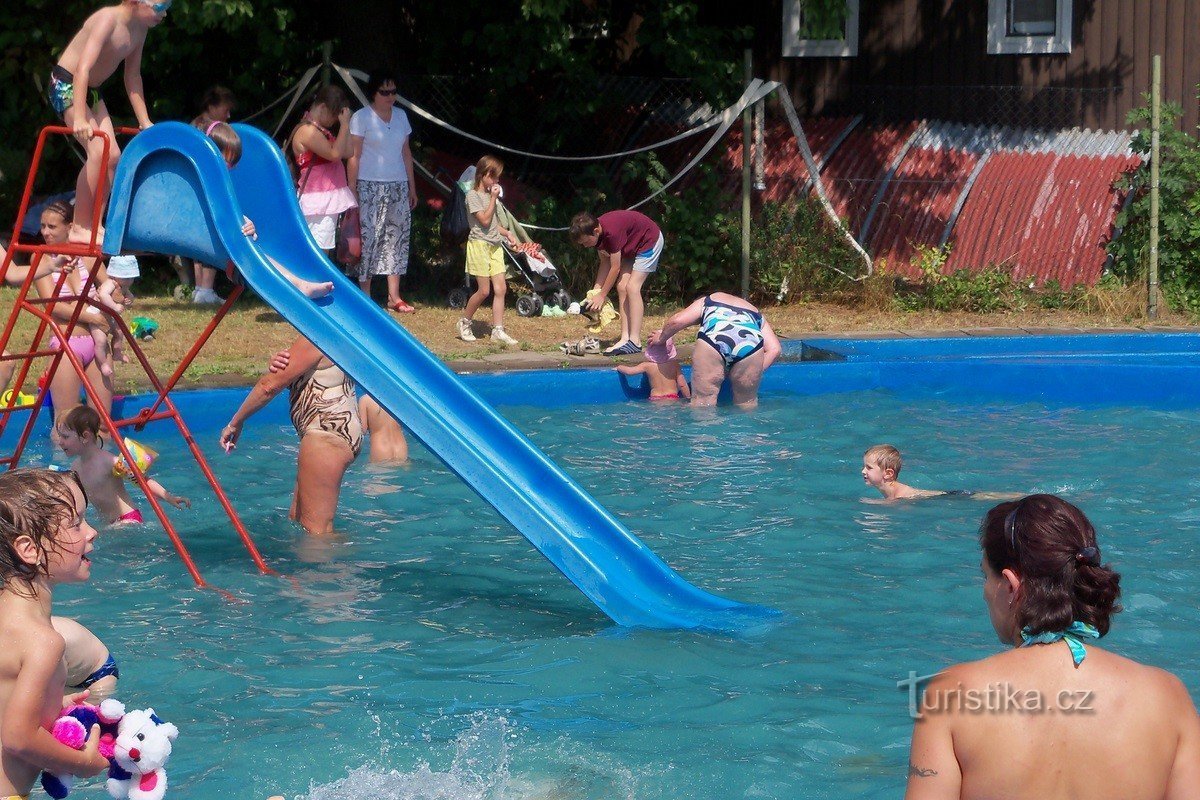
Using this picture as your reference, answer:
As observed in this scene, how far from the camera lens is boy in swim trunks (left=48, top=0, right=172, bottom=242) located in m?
7.02

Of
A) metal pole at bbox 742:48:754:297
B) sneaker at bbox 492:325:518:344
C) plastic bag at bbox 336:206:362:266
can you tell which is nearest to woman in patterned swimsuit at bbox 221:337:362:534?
sneaker at bbox 492:325:518:344

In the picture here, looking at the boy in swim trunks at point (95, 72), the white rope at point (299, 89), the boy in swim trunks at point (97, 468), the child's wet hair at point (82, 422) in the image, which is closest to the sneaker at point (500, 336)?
the white rope at point (299, 89)

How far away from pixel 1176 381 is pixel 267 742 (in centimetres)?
820

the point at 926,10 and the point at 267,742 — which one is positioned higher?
the point at 926,10

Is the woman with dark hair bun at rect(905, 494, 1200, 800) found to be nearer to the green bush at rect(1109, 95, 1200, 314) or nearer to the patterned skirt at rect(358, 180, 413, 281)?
the patterned skirt at rect(358, 180, 413, 281)

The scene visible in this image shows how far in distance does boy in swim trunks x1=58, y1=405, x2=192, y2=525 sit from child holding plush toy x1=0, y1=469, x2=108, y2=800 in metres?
3.62

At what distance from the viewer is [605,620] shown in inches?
247

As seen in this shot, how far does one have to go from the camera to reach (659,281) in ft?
48.1

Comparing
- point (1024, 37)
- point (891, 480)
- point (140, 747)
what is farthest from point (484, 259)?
point (140, 747)

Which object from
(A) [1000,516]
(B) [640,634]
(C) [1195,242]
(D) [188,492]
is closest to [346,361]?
(B) [640,634]

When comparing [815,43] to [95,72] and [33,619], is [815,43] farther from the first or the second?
[33,619]

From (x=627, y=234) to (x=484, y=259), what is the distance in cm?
125

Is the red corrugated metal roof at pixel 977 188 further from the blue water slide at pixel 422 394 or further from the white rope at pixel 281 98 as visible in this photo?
the blue water slide at pixel 422 394

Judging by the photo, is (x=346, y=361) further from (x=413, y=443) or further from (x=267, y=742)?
(x=413, y=443)
